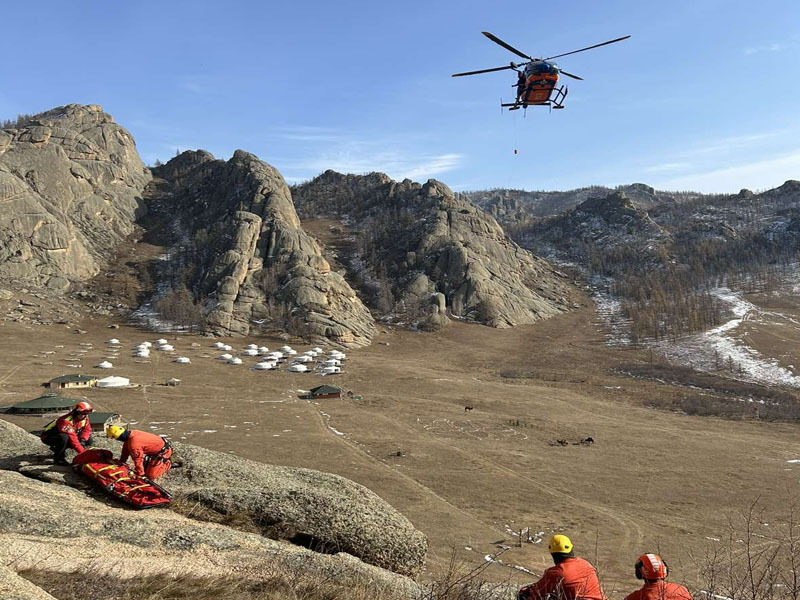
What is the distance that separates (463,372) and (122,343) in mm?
46955

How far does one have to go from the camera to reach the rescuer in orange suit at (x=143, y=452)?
8.91m

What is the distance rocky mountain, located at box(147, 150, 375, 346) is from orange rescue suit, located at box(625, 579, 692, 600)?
70201 mm

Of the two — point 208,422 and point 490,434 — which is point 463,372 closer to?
point 490,434

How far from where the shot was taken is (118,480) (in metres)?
8.68

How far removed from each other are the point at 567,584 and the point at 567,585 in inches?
0.6

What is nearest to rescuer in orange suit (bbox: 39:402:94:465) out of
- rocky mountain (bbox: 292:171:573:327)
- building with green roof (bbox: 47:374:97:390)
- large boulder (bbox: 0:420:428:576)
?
large boulder (bbox: 0:420:428:576)

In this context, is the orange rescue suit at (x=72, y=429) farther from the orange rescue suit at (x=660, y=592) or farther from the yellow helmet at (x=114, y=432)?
the orange rescue suit at (x=660, y=592)

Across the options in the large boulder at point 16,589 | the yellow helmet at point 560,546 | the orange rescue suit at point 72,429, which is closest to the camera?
the large boulder at point 16,589

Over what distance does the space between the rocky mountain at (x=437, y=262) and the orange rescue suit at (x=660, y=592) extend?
270ft

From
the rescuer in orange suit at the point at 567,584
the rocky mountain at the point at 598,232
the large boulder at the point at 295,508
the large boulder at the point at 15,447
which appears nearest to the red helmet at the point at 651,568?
the rescuer in orange suit at the point at 567,584

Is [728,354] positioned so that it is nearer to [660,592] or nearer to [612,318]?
[612,318]

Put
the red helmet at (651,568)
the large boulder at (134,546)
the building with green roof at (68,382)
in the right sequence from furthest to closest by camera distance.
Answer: the building with green roof at (68,382) < the red helmet at (651,568) < the large boulder at (134,546)

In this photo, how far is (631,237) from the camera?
161 m

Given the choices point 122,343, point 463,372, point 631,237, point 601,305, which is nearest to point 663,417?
point 463,372
